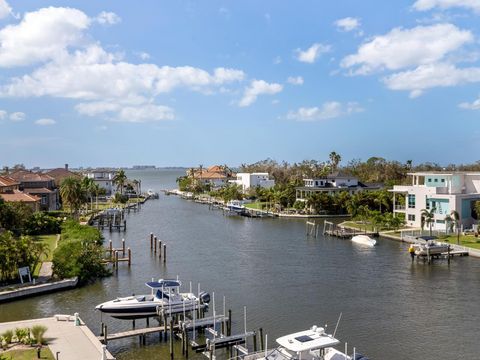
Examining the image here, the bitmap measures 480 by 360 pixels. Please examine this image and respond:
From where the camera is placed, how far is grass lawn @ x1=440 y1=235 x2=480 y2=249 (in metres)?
61.4

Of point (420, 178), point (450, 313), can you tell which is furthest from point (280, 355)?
point (420, 178)

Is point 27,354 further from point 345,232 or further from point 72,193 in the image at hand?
point 72,193

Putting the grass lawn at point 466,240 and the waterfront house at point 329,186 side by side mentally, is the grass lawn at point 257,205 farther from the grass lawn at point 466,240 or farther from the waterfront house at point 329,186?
the grass lawn at point 466,240

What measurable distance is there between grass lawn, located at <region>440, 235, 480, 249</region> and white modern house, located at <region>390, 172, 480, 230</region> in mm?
5015

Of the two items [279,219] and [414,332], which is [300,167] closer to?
[279,219]

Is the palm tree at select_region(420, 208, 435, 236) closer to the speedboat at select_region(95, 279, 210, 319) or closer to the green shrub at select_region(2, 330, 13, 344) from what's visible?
the speedboat at select_region(95, 279, 210, 319)

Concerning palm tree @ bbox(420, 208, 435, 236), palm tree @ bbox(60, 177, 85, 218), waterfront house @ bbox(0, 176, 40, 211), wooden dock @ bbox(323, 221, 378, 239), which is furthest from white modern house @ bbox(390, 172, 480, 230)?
waterfront house @ bbox(0, 176, 40, 211)

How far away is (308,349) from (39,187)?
271 feet

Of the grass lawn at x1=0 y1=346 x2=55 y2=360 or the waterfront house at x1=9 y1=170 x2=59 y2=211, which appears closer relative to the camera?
the grass lawn at x1=0 y1=346 x2=55 y2=360

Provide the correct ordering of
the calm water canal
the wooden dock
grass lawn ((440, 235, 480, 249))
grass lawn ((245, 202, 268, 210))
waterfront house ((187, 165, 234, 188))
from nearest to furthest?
the calm water canal
grass lawn ((440, 235, 480, 249))
the wooden dock
grass lawn ((245, 202, 268, 210))
waterfront house ((187, 165, 234, 188))

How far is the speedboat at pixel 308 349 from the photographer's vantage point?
81.0 ft

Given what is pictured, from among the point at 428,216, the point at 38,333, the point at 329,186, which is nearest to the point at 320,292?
the point at 38,333

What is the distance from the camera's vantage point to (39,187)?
315 ft

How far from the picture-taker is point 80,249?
1768 inches
